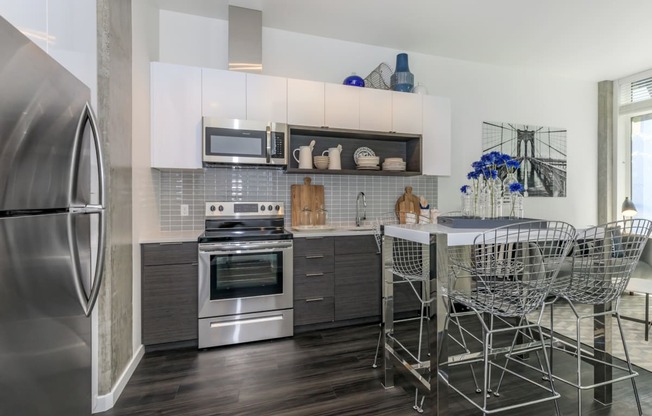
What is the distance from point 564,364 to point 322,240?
2.05 metres

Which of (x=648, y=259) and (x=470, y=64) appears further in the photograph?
(x=470, y=64)

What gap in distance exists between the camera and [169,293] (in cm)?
250

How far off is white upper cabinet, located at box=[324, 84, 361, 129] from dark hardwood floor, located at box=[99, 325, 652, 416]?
6.89 feet

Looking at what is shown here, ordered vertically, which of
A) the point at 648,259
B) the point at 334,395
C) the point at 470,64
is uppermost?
the point at 470,64

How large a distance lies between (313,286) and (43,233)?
2.15m

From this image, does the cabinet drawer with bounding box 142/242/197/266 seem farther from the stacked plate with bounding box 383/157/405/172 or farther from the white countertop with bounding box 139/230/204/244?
the stacked plate with bounding box 383/157/405/172

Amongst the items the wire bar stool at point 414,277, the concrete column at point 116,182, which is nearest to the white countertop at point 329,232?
the wire bar stool at point 414,277

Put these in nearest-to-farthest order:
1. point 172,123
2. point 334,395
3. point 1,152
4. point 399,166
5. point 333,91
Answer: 1. point 1,152
2. point 334,395
3. point 172,123
4. point 333,91
5. point 399,166

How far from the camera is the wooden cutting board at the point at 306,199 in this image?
3363 millimetres

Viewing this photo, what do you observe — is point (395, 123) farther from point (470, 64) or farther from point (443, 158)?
point (470, 64)

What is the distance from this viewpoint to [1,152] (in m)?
0.78

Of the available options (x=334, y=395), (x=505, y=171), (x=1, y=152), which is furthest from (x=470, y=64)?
(x=1, y=152)

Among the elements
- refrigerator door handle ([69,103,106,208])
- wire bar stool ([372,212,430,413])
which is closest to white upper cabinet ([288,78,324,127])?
wire bar stool ([372,212,430,413])

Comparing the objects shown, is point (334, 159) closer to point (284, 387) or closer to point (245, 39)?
point (245, 39)
